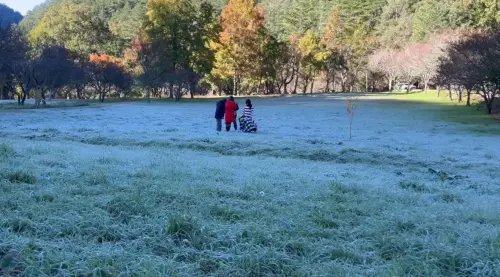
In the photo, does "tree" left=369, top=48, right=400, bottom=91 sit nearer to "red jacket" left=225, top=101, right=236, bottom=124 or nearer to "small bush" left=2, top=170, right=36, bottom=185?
"red jacket" left=225, top=101, right=236, bottom=124

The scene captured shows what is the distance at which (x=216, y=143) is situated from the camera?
12.5 m

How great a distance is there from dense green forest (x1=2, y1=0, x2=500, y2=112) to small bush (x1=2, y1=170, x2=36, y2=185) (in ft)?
91.0

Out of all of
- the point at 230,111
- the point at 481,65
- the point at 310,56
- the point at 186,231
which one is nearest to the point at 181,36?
the point at 310,56

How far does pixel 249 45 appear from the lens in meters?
60.6

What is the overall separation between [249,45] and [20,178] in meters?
56.6

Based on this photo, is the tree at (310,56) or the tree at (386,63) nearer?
the tree at (310,56)

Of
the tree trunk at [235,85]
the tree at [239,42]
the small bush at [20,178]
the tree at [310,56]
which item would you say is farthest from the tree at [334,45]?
the small bush at [20,178]

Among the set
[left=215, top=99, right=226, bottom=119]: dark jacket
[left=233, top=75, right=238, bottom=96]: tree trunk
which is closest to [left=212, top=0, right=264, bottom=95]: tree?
[left=233, top=75, right=238, bottom=96]: tree trunk

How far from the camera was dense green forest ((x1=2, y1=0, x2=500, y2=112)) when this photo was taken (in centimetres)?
4712

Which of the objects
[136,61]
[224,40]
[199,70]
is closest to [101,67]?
[136,61]

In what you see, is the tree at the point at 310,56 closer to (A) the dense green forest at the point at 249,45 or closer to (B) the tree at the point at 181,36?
(A) the dense green forest at the point at 249,45

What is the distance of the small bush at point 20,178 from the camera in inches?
211

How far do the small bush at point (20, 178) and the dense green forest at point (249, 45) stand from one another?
27722mm

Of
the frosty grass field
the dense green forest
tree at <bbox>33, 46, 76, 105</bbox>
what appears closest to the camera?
the frosty grass field
